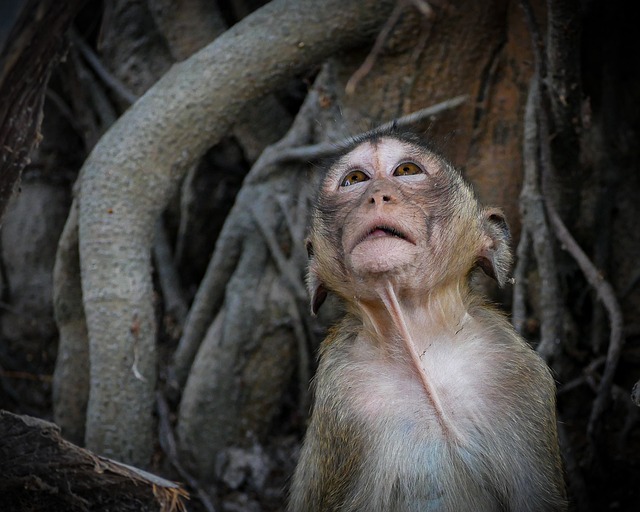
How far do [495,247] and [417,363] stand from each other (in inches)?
21.3

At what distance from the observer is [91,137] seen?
4.99 metres

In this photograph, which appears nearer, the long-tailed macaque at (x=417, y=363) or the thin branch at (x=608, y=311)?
the long-tailed macaque at (x=417, y=363)

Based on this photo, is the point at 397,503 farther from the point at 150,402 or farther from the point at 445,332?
the point at 150,402

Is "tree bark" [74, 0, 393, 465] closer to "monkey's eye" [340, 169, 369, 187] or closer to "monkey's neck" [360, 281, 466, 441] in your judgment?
"monkey's eye" [340, 169, 369, 187]

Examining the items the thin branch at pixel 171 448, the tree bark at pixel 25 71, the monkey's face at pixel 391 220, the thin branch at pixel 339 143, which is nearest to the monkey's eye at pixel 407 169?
the monkey's face at pixel 391 220

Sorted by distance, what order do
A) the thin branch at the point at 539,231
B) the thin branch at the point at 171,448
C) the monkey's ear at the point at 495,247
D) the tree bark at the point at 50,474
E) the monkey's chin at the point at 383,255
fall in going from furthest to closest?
the thin branch at the point at 171,448
the thin branch at the point at 539,231
the monkey's ear at the point at 495,247
the tree bark at the point at 50,474
the monkey's chin at the point at 383,255

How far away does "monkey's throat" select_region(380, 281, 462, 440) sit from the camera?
2.58 m

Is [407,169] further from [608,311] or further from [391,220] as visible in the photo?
[608,311]

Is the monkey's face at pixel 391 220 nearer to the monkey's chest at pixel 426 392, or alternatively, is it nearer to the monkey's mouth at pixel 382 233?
the monkey's mouth at pixel 382 233

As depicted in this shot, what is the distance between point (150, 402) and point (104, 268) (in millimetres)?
617

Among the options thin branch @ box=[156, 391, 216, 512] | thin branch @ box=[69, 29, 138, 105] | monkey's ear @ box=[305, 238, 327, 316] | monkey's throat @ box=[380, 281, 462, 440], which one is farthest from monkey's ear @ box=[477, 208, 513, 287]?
thin branch @ box=[69, 29, 138, 105]

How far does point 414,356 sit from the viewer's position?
2.68 meters

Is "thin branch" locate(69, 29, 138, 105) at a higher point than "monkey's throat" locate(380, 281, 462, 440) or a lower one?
higher

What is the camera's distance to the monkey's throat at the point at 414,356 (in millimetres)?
2576
